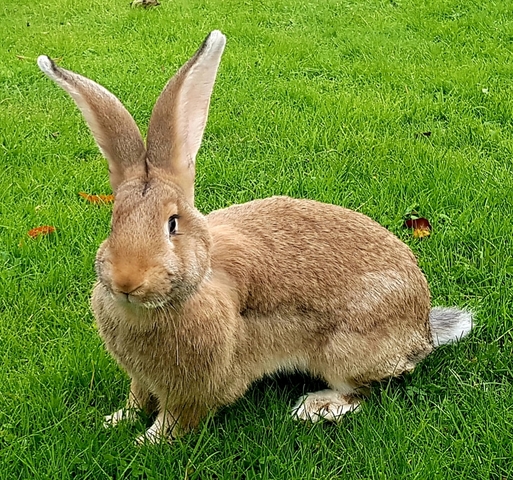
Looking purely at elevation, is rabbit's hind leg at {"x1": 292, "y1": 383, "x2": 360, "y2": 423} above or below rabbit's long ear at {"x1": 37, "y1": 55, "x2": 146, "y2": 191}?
below

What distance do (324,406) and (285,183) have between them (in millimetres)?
1763

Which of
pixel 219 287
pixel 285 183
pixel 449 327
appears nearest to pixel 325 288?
pixel 219 287

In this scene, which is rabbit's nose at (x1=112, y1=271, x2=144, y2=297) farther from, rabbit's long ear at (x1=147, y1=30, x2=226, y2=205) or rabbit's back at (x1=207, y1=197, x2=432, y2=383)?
rabbit's back at (x1=207, y1=197, x2=432, y2=383)

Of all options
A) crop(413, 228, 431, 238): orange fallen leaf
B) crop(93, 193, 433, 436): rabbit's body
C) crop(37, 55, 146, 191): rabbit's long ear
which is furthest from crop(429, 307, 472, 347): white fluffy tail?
crop(37, 55, 146, 191): rabbit's long ear

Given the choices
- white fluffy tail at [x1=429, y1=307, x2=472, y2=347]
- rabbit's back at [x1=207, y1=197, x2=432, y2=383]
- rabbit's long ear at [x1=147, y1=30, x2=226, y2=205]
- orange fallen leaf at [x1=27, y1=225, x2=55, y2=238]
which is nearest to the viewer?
rabbit's long ear at [x1=147, y1=30, x2=226, y2=205]

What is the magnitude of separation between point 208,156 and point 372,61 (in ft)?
7.51

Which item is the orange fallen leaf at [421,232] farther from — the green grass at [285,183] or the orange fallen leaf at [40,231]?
the orange fallen leaf at [40,231]

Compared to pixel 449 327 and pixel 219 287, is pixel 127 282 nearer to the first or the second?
pixel 219 287

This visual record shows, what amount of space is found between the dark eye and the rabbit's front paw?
38.9 inches

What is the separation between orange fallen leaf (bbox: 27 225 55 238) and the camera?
3.74 m

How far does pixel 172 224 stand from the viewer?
2.17 metres

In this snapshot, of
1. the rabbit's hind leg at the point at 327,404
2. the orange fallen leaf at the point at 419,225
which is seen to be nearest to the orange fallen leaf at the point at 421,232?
the orange fallen leaf at the point at 419,225

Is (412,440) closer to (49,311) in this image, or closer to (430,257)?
(430,257)

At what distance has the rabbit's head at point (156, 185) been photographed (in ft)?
6.62
